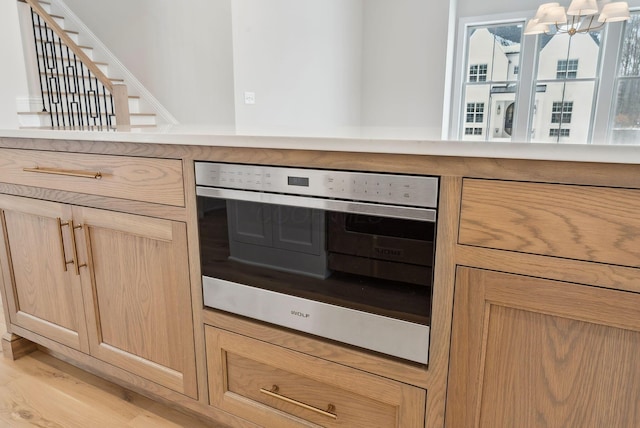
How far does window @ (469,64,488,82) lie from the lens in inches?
200

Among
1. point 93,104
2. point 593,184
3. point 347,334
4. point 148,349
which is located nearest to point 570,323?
point 593,184

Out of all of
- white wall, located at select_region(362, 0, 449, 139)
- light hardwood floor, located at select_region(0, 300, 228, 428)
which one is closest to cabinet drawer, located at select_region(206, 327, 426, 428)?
light hardwood floor, located at select_region(0, 300, 228, 428)

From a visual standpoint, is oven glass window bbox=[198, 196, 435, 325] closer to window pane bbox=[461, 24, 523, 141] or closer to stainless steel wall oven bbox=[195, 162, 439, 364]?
stainless steel wall oven bbox=[195, 162, 439, 364]

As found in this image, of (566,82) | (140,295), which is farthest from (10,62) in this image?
(566,82)

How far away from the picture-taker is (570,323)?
79 cm

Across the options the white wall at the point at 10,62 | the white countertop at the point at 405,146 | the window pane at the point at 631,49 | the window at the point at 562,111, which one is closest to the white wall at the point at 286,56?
the window at the point at 562,111

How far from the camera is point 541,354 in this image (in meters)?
0.82

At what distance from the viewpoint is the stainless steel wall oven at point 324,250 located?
91 centimetres

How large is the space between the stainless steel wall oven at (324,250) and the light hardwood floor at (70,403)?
1.89 ft

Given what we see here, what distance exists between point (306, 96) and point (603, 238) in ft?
12.4

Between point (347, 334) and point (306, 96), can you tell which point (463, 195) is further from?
point (306, 96)

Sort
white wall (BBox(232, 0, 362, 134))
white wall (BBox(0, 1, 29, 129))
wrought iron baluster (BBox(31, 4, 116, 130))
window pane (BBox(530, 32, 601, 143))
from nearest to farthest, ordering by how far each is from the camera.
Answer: white wall (BBox(0, 1, 29, 129))
white wall (BBox(232, 0, 362, 134))
wrought iron baluster (BBox(31, 4, 116, 130))
window pane (BBox(530, 32, 601, 143))

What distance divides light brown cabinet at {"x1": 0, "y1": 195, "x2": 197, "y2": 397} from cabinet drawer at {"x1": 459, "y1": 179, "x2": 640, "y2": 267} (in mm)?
784

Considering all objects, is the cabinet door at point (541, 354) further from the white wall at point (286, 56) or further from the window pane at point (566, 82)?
the window pane at point (566, 82)
